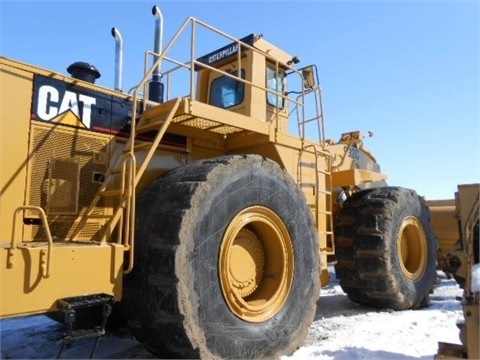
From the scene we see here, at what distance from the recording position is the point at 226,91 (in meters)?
6.28

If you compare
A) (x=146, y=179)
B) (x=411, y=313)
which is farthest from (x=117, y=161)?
(x=411, y=313)

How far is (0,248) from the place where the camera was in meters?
2.75

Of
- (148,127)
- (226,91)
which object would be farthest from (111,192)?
(226,91)

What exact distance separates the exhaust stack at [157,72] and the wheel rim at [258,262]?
206cm

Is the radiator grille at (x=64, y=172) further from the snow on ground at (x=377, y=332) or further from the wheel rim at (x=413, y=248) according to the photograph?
the wheel rim at (x=413, y=248)

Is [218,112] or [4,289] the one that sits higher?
[218,112]

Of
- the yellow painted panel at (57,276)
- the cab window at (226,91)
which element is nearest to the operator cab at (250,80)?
the cab window at (226,91)

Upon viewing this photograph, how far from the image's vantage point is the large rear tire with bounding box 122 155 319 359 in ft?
11.0

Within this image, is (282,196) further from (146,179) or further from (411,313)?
(411,313)

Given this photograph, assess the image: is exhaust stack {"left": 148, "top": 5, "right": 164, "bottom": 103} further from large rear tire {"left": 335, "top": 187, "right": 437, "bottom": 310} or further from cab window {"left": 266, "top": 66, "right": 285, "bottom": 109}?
large rear tire {"left": 335, "top": 187, "right": 437, "bottom": 310}

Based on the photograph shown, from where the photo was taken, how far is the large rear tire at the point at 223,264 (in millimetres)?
3357

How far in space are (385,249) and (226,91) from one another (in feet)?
10.3

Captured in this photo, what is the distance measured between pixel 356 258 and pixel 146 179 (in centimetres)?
325

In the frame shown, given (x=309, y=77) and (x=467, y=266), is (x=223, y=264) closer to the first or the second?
(x=467, y=266)
